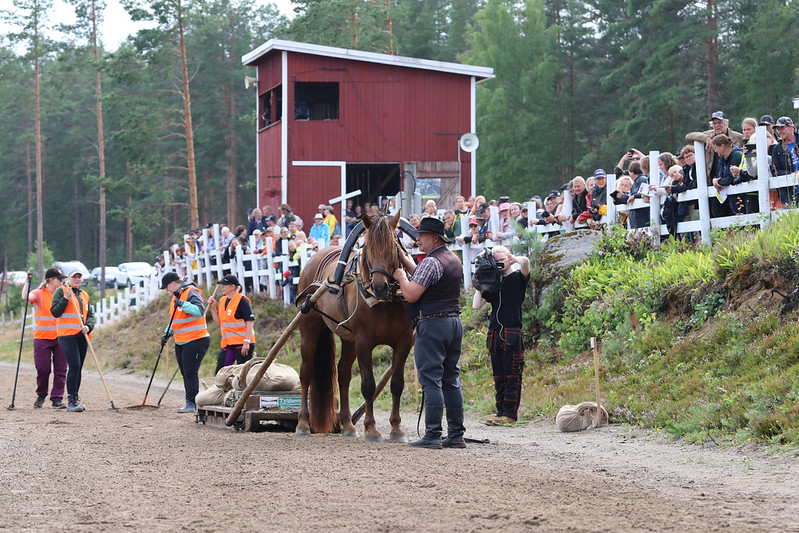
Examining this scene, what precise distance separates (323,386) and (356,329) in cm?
139

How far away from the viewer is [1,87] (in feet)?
216

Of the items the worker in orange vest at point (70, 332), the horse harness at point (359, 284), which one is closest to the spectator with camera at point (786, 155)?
the horse harness at point (359, 284)

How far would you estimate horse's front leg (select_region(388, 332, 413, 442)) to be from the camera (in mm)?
10828

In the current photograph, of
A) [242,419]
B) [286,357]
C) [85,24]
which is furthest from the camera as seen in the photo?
[85,24]

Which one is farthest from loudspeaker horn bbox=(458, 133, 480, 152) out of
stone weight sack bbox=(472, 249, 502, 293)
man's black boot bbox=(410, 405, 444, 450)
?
man's black boot bbox=(410, 405, 444, 450)

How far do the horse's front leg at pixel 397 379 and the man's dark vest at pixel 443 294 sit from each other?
774mm

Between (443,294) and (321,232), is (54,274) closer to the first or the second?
(443,294)

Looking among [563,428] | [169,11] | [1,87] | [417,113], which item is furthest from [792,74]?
[1,87]

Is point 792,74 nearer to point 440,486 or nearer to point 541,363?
point 541,363

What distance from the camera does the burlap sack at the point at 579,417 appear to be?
1171 centimetres

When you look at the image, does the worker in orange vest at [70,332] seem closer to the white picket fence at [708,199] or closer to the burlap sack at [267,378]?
Result: the burlap sack at [267,378]

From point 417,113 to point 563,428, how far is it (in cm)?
2200

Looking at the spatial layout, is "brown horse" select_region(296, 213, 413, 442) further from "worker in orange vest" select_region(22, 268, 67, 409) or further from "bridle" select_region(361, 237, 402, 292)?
"worker in orange vest" select_region(22, 268, 67, 409)

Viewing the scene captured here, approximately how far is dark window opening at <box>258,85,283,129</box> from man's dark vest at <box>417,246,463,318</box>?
23458mm
